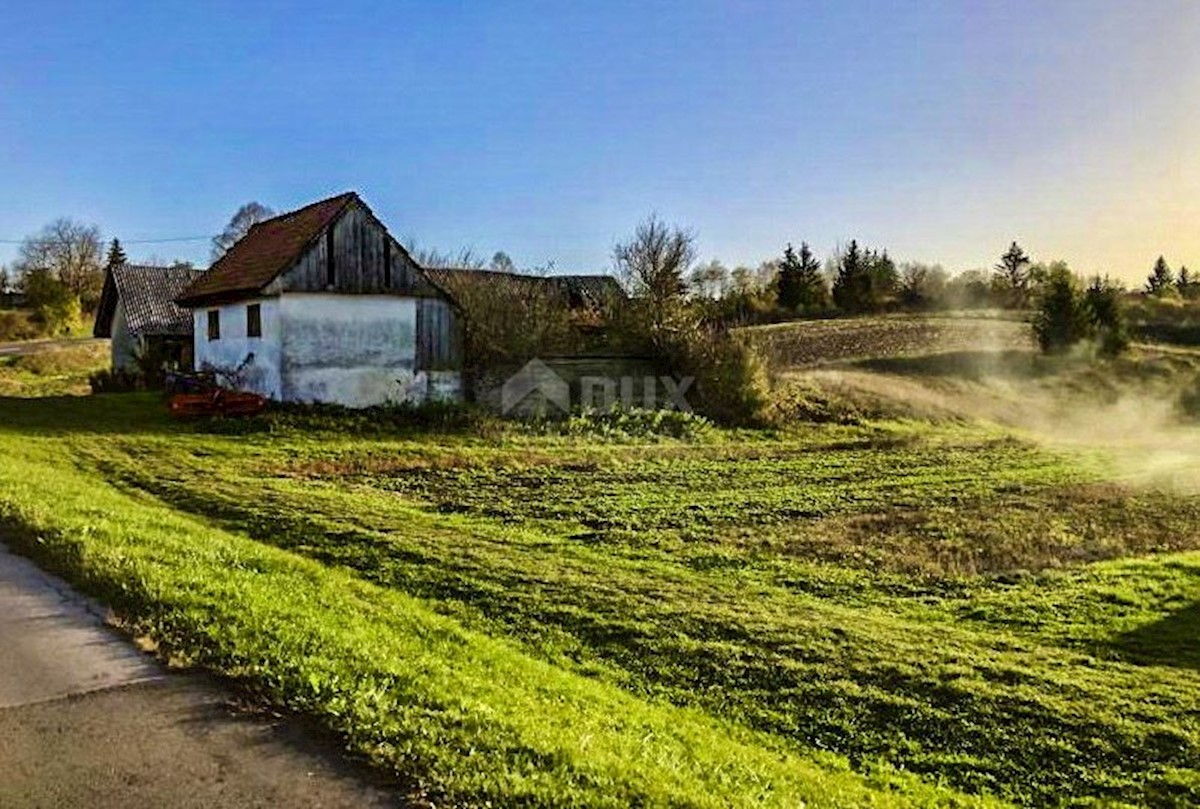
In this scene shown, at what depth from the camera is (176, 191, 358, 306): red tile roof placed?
24500 millimetres

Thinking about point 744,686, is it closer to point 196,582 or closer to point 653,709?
point 653,709

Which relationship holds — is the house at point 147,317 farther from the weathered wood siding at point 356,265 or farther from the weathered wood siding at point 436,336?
the weathered wood siding at point 436,336

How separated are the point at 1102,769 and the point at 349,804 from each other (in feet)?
15.1

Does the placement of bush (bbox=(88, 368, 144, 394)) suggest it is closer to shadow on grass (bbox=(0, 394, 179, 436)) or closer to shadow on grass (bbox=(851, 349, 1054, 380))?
shadow on grass (bbox=(0, 394, 179, 436))

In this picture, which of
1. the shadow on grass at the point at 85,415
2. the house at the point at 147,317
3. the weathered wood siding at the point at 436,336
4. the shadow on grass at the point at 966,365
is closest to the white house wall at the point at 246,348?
the shadow on grass at the point at 85,415

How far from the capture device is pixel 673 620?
840 centimetres

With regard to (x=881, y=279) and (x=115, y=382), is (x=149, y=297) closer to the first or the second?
(x=115, y=382)

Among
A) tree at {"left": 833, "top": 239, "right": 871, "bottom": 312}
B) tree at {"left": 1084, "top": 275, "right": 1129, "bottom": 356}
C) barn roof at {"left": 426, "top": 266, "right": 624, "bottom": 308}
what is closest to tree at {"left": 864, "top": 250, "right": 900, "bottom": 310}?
tree at {"left": 833, "top": 239, "right": 871, "bottom": 312}

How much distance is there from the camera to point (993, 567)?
11.0 m

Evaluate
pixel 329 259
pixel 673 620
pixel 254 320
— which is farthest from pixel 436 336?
pixel 673 620

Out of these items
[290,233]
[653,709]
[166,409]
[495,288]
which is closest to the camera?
[653,709]

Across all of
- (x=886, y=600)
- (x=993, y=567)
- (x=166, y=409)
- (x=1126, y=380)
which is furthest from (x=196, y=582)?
(x=1126, y=380)

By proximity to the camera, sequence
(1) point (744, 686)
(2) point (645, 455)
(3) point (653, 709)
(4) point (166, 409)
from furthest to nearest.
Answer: (4) point (166, 409)
(2) point (645, 455)
(1) point (744, 686)
(3) point (653, 709)

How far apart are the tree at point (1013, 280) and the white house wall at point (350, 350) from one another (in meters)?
48.5
